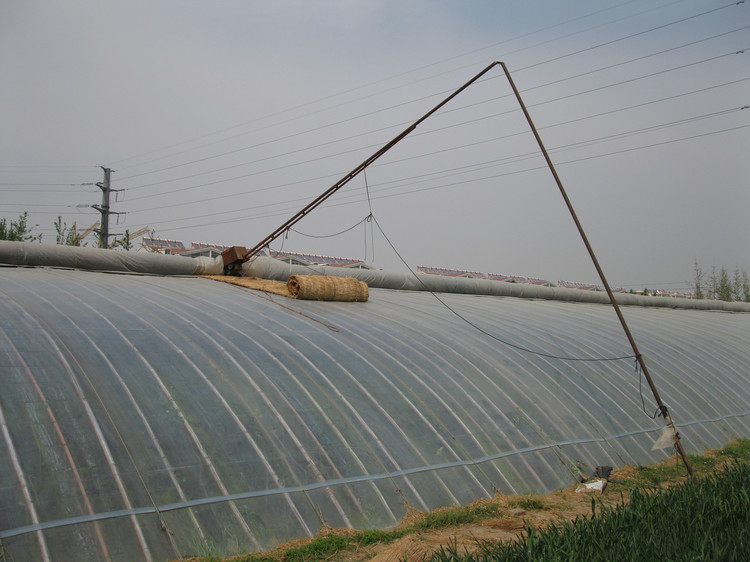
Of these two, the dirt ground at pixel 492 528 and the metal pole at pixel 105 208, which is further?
the metal pole at pixel 105 208

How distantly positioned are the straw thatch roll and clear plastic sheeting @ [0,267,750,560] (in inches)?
12.1

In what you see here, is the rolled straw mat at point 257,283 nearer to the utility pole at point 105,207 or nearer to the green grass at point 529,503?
the green grass at point 529,503

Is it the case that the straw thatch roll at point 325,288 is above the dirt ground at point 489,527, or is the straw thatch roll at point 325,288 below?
above

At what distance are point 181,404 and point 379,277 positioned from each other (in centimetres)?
1267

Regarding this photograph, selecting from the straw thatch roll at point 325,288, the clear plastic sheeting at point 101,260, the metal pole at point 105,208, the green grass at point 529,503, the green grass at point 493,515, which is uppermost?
the metal pole at point 105,208

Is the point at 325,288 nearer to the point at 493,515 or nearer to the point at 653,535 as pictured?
the point at 493,515

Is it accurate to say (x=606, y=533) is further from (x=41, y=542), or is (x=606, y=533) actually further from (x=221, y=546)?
(x=41, y=542)

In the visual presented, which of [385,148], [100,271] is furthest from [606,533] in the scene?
[100,271]

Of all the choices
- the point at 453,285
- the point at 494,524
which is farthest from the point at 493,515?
the point at 453,285

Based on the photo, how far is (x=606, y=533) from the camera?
19.8 feet

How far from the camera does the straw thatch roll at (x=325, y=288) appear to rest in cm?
1345

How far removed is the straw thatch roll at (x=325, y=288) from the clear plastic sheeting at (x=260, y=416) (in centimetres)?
31

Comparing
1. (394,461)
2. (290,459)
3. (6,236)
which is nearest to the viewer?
(290,459)

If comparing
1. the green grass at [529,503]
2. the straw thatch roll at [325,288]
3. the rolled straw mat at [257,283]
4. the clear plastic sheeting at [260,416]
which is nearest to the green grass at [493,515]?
the green grass at [529,503]
